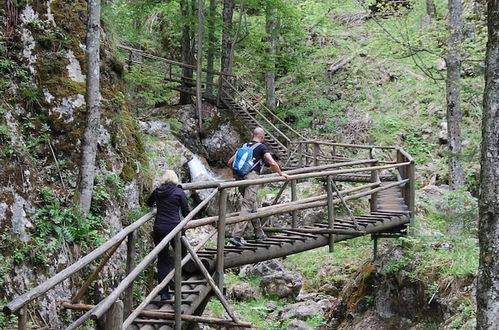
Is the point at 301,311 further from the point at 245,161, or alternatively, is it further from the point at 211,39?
the point at 211,39

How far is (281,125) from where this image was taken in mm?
22188

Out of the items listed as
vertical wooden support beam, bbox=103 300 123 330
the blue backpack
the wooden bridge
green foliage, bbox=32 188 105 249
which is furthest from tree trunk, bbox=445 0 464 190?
vertical wooden support beam, bbox=103 300 123 330

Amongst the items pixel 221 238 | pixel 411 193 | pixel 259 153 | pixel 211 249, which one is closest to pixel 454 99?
pixel 411 193

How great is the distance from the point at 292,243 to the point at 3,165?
14.2ft

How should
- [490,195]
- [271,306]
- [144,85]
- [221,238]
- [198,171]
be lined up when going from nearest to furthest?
[490,195] → [221,238] → [271,306] → [144,85] → [198,171]

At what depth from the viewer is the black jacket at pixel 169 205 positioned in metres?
5.86

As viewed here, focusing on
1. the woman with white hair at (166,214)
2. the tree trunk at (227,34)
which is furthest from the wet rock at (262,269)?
the tree trunk at (227,34)

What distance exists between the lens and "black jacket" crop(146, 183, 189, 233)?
5863 mm

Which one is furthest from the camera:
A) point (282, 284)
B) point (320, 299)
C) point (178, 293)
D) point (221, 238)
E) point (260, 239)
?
point (282, 284)

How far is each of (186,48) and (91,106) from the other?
16126 mm

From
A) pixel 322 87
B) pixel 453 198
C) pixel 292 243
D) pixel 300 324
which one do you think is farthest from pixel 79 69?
pixel 322 87

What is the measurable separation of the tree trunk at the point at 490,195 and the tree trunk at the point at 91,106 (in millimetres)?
5199

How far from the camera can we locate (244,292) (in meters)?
12.1

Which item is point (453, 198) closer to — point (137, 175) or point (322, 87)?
point (137, 175)
